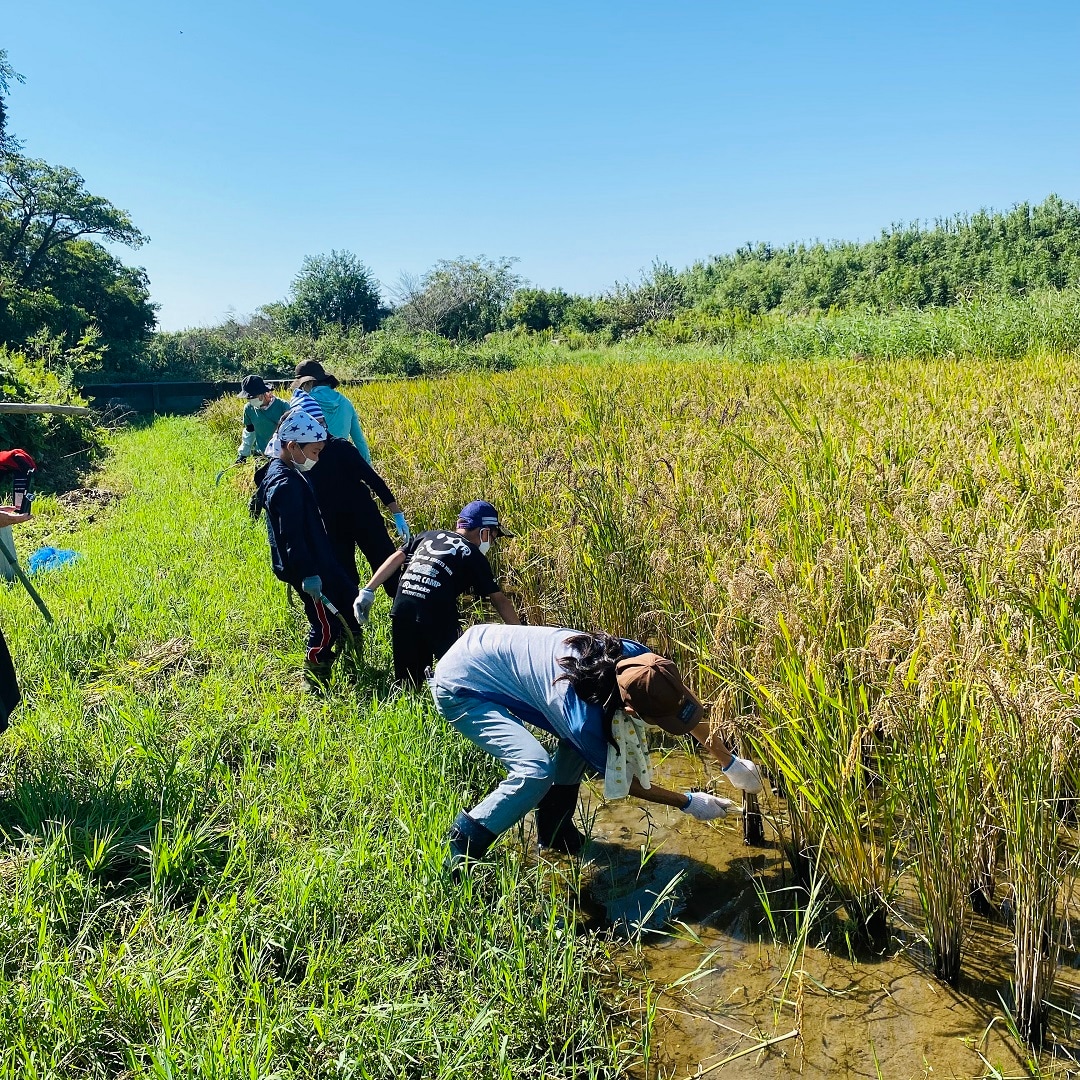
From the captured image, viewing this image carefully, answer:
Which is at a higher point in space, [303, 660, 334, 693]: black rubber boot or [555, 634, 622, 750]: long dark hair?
[555, 634, 622, 750]: long dark hair

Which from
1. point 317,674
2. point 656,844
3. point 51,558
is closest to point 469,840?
point 656,844

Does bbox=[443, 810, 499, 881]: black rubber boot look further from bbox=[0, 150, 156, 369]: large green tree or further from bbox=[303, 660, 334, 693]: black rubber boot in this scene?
bbox=[0, 150, 156, 369]: large green tree

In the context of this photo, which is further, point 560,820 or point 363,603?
point 363,603

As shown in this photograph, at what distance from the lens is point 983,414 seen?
5.27 meters

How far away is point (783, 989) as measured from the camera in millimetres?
2322

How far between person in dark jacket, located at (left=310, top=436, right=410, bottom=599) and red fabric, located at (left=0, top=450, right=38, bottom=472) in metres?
1.43

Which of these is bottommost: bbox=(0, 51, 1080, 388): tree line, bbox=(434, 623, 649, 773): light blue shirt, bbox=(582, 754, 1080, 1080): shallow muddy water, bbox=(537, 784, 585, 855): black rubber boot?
bbox=(582, 754, 1080, 1080): shallow muddy water

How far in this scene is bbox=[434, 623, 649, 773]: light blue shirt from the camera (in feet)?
8.63

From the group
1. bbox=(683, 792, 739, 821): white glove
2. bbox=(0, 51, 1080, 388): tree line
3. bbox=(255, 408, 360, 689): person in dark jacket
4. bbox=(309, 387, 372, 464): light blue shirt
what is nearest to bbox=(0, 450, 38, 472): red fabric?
bbox=(255, 408, 360, 689): person in dark jacket

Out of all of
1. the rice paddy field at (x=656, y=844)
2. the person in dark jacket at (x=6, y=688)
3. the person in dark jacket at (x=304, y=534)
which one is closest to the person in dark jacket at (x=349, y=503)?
the person in dark jacket at (x=304, y=534)

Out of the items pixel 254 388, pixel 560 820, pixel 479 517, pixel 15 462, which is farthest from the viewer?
pixel 254 388

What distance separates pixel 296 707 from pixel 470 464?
2412mm

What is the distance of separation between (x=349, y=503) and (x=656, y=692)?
2871 millimetres

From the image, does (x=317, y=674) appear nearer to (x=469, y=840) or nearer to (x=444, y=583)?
(x=444, y=583)
